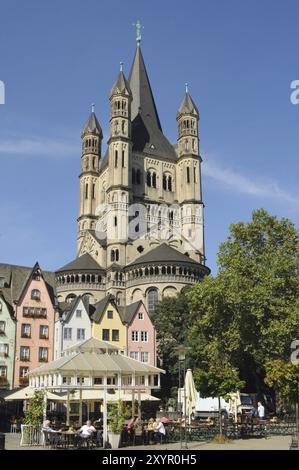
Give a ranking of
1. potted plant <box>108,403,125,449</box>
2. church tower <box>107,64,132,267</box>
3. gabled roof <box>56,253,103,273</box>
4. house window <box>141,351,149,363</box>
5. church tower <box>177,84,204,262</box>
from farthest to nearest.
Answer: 1. church tower <box>177,84,204,262</box>
2. church tower <box>107,64,132,267</box>
3. gabled roof <box>56,253,103,273</box>
4. house window <box>141,351,149,363</box>
5. potted plant <box>108,403,125,449</box>

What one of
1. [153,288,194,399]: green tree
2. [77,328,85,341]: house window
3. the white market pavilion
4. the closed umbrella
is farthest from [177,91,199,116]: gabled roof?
the white market pavilion

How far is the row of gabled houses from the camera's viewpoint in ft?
189

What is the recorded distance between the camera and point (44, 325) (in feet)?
198

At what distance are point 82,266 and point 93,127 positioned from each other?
36.0 meters

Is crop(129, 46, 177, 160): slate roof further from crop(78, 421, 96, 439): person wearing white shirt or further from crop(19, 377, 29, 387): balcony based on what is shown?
crop(78, 421, 96, 439): person wearing white shirt

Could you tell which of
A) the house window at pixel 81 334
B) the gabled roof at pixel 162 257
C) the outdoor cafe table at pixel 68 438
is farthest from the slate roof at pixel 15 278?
the outdoor cafe table at pixel 68 438

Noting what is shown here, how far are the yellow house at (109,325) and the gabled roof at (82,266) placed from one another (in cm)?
2551

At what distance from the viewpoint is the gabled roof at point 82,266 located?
91.1 m

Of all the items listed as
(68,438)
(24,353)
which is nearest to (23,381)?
(24,353)

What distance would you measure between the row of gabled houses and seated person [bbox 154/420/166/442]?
32.3 m

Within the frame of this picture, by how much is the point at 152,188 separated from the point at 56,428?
273 ft

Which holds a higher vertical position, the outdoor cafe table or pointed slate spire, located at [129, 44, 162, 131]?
pointed slate spire, located at [129, 44, 162, 131]
